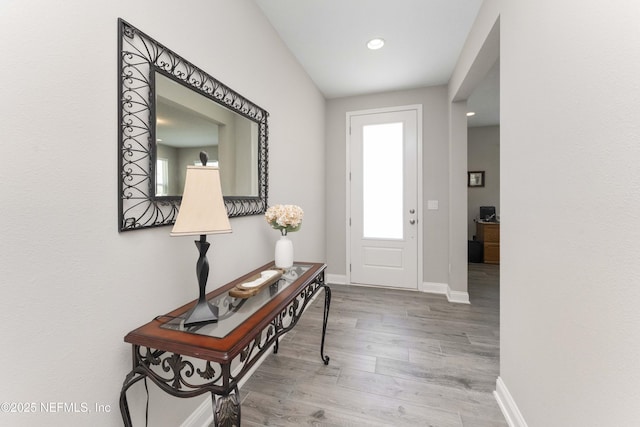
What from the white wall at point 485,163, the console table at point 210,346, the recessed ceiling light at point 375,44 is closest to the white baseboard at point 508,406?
the console table at point 210,346

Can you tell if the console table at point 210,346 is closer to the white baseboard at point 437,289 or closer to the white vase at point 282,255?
the white vase at point 282,255

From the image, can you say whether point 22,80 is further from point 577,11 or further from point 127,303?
point 577,11

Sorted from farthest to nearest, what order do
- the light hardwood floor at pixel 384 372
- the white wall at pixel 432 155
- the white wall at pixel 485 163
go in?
1. the white wall at pixel 485 163
2. the white wall at pixel 432 155
3. the light hardwood floor at pixel 384 372

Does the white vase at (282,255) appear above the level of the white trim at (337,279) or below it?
above

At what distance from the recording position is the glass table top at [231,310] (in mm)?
983

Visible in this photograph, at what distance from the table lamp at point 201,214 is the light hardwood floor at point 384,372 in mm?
847

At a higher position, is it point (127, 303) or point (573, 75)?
point (573, 75)

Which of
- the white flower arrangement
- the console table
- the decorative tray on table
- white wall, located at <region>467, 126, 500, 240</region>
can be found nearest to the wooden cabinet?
white wall, located at <region>467, 126, 500, 240</region>

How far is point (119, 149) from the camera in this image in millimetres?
976

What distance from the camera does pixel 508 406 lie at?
4.73 feet

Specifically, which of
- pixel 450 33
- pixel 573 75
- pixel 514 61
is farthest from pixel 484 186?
pixel 573 75

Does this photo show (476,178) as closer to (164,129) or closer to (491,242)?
(491,242)

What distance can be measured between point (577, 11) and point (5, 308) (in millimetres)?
2018

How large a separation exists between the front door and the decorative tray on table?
7.53ft
